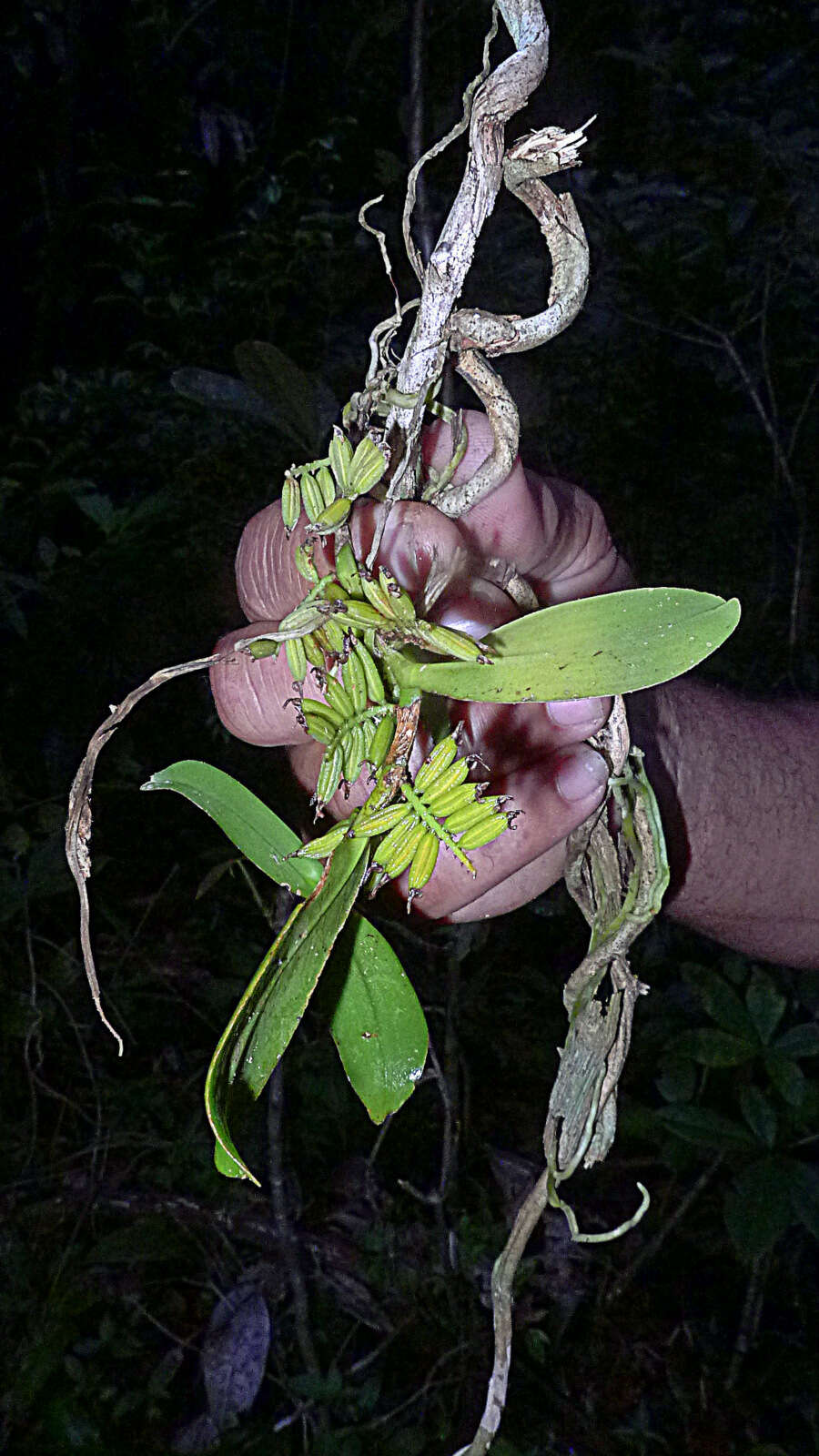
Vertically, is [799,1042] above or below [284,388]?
below

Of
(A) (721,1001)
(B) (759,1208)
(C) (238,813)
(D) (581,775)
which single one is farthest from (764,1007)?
(C) (238,813)

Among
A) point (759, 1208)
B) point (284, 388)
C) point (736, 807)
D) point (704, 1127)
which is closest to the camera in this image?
point (284, 388)

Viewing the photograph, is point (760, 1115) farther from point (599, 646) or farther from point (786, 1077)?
point (599, 646)

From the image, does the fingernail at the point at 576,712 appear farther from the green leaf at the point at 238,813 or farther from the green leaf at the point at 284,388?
the green leaf at the point at 284,388

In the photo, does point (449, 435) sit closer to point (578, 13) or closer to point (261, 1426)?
point (261, 1426)

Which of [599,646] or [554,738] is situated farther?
[554,738]

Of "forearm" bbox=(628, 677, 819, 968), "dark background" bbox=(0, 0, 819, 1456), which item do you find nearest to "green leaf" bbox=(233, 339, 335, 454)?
"forearm" bbox=(628, 677, 819, 968)
